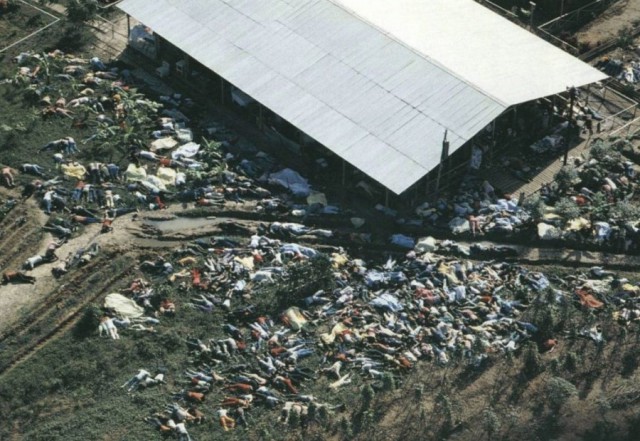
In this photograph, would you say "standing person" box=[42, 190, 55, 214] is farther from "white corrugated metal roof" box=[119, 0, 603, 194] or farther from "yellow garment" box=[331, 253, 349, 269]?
"yellow garment" box=[331, 253, 349, 269]

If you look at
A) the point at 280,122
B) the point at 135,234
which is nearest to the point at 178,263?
the point at 135,234

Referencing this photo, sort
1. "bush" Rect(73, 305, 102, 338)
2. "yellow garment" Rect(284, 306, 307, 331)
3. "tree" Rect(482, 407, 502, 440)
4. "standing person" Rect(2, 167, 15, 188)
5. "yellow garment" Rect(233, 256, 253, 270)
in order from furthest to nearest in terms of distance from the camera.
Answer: "standing person" Rect(2, 167, 15, 188) → "yellow garment" Rect(233, 256, 253, 270) → "yellow garment" Rect(284, 306, 307, 331) → "bush" Rect(73, 305, 102, 338) → "tree" Rect(482, 407, 502, 440)

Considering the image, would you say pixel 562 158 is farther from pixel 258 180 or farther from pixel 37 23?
pixel 37 23

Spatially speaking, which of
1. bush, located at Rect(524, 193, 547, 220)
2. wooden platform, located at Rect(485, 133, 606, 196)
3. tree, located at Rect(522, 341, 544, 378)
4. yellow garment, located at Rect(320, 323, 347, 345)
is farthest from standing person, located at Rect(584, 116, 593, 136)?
yellow garment, located at Rect(320, 323, 347, 345)

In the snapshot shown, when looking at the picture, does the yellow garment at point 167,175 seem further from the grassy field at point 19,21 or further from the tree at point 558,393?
the tree at point 558,393

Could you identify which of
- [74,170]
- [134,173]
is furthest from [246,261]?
[74,170]
